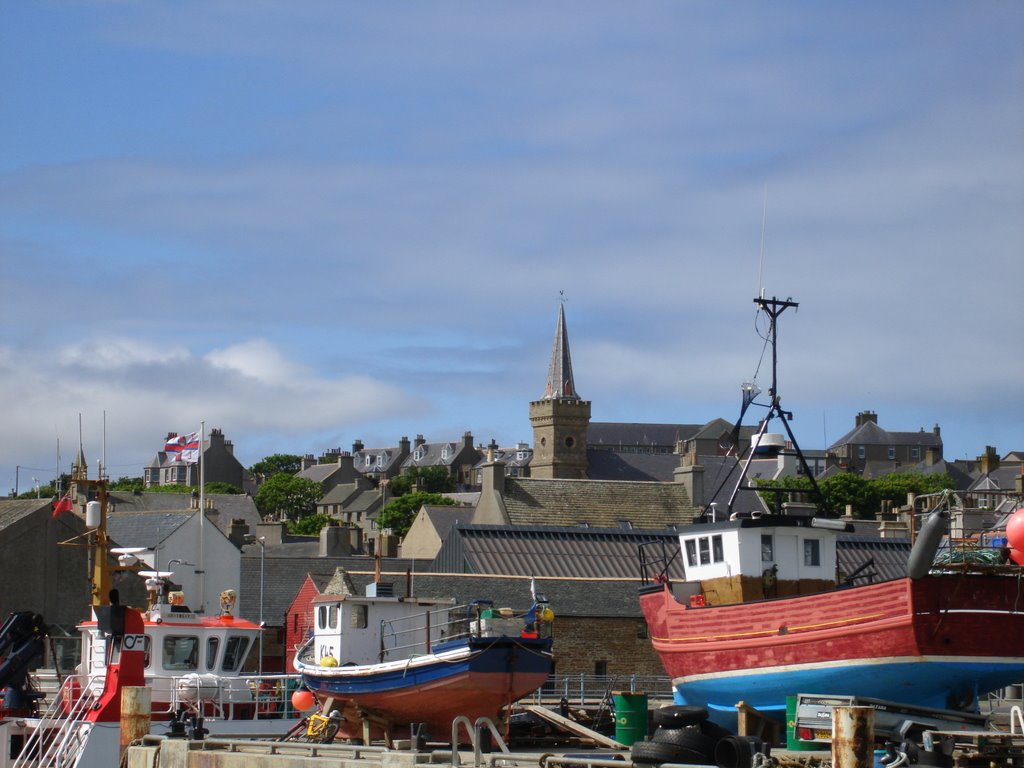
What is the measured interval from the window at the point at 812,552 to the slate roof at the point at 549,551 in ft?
53.6

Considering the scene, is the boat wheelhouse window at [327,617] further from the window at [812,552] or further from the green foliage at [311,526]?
the green foliage at [311,526]

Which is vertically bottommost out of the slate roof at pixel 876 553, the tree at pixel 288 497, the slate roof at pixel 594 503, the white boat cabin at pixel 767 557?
the white boat cabin at pixel 767 557

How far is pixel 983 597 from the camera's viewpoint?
27.3 meters

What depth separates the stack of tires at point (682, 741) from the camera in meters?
20.3

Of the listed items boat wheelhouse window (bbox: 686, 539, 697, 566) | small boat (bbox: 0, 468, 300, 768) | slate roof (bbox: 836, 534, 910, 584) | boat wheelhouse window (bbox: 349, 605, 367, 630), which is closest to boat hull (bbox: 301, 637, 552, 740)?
boat wheelhouse window (bbox: 349, 605, 367, 630)

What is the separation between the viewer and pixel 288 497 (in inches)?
6604

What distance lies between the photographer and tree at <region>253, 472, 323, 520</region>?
6467 inches

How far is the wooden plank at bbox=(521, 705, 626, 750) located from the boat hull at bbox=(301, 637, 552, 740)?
4.63 ft

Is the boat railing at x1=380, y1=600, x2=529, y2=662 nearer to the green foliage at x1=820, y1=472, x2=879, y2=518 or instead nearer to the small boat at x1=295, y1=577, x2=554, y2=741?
the small boat at x1=295, y1=577, x2=554, y2=741

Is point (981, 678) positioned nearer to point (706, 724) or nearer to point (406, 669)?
point (706, 724)

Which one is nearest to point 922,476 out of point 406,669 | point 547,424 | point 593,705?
point 547,424

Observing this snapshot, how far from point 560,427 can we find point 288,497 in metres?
33.9

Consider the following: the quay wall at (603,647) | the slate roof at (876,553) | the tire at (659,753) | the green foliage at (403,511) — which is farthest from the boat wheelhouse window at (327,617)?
the green foliage at (403,511)

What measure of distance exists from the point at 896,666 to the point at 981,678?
1592mm
